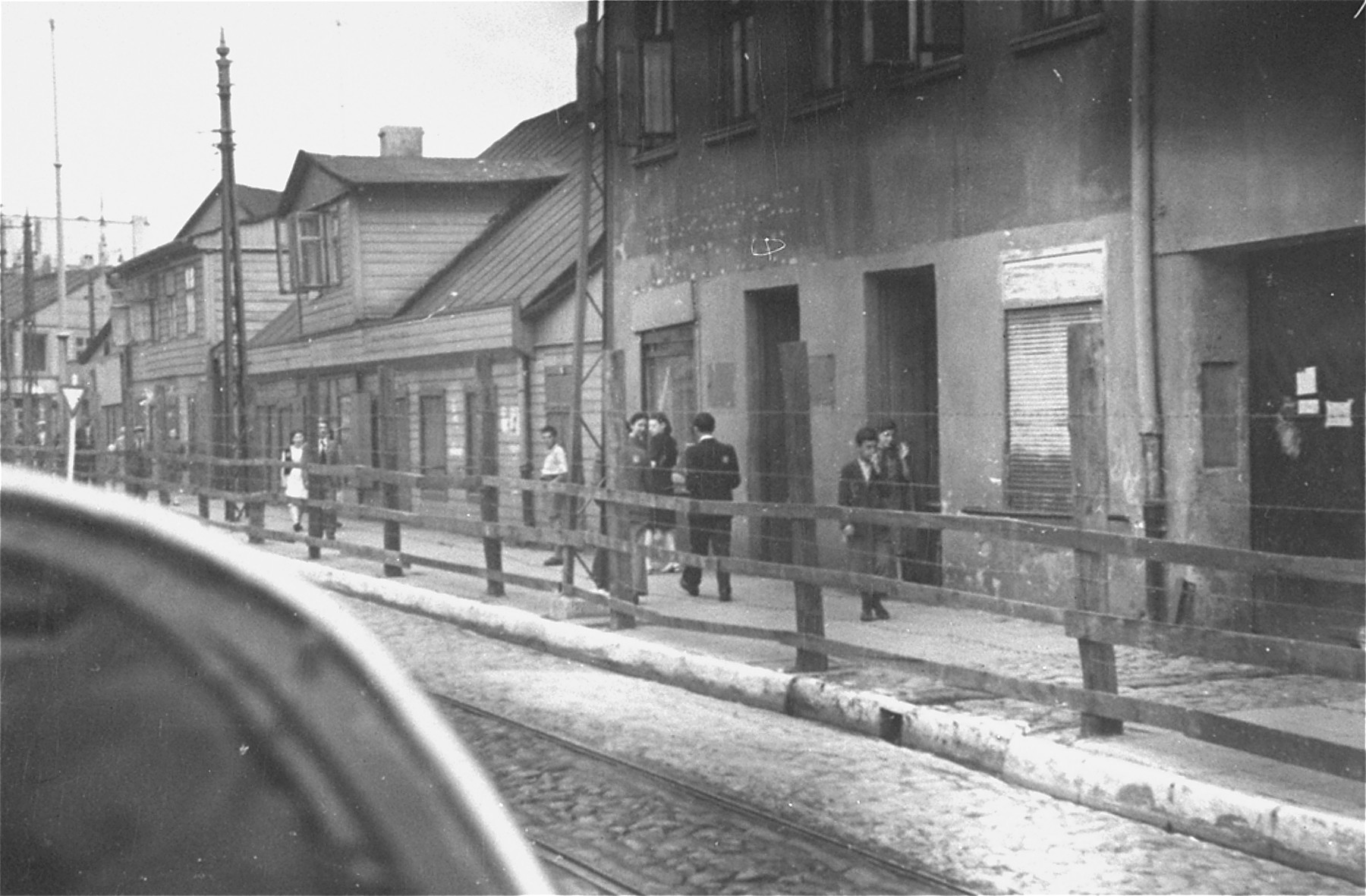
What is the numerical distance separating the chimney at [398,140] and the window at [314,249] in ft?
11.3

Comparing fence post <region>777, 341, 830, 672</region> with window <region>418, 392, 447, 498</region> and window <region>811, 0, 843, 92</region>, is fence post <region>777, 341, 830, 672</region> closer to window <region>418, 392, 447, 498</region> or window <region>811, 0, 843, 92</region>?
window <region>811, 0, 843, 92</region>

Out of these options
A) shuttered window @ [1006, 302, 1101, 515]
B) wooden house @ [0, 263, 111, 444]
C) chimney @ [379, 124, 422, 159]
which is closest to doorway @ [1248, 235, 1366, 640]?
shuttered window @ [1006, 302, 1101, 515]

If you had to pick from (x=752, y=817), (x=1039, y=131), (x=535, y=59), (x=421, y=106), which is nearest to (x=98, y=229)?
(x=421, y=106)

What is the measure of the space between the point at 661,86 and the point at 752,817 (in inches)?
537

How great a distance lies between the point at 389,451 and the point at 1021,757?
41.2 ft

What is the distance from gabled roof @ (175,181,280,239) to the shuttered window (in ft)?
88.1

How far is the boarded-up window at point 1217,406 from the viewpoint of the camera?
43.8 feet

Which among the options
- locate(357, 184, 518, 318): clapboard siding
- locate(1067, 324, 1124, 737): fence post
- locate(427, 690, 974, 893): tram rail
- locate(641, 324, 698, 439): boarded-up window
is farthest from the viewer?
locate(357, 184, 518, 318): clapboard siding

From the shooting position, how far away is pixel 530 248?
97.2ft

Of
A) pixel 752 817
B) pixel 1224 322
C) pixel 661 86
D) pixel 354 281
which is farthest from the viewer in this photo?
pixel 354 281

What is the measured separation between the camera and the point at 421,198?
33.0m

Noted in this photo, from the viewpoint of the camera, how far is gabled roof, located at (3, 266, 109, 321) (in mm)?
44875

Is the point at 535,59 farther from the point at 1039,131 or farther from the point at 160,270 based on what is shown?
the point at 160,270

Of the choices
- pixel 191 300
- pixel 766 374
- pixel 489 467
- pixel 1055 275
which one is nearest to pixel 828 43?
pixel 1055 275
